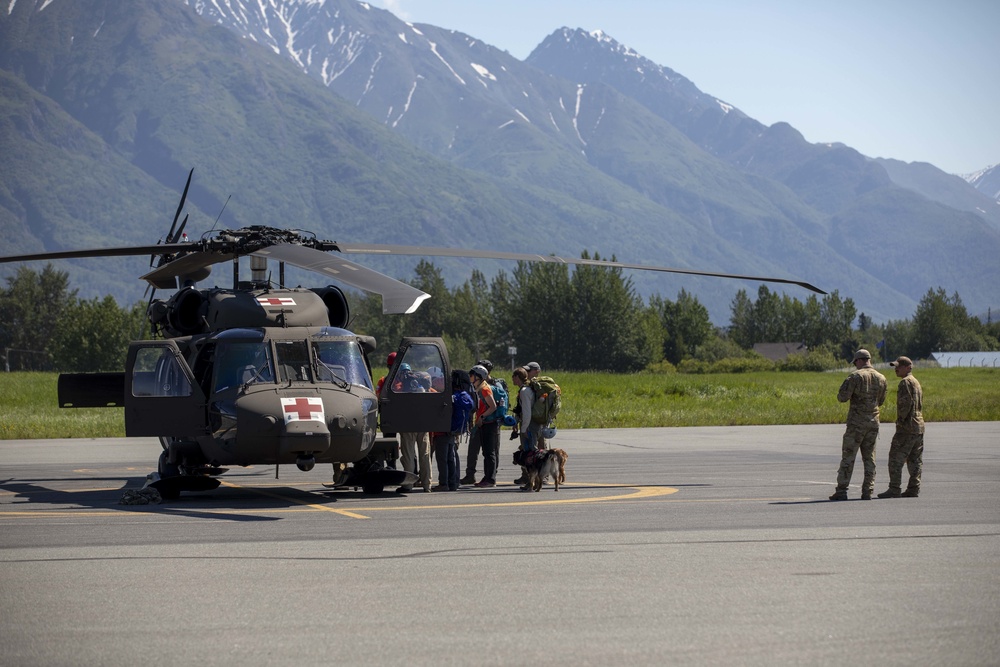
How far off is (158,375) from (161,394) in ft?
0.86

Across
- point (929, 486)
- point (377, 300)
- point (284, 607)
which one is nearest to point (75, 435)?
point (929, 486)

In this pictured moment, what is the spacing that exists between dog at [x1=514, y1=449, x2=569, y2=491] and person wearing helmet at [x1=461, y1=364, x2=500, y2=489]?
1136mm

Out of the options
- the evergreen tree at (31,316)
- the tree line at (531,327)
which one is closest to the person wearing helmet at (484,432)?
the tree line at (531,327)

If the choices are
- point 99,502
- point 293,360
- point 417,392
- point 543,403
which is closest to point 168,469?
point 99,502

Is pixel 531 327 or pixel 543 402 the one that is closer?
pixel 543 402

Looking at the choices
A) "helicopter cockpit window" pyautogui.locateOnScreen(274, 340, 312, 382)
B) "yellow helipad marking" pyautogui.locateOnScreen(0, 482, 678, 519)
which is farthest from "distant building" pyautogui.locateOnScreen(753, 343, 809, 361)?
"helicopter cockpit window" pyautogui.locateOnScreen(274, 340, 312, 382)

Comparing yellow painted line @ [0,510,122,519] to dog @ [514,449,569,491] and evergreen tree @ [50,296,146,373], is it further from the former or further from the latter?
evergreen tree @ [50,296,146,373]

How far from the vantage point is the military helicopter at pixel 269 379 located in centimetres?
1509

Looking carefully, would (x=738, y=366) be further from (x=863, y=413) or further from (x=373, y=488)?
(x=373, y=488)

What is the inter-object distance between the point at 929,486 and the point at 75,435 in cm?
2548

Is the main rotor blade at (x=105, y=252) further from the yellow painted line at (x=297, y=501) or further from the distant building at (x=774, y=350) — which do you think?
the distant building at (x=774, y=350)

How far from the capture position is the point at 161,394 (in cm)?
1605

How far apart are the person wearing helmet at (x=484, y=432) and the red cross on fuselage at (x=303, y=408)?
4.01m

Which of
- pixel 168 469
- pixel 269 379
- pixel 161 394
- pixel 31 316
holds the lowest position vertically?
pixel 168 469
